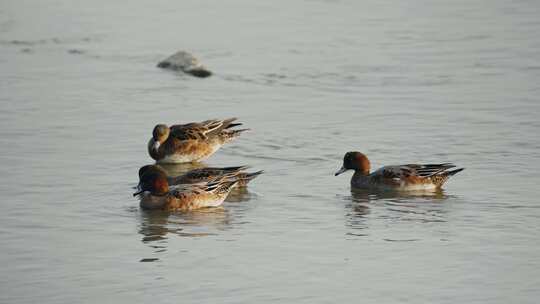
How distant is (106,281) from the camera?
11141 millimetres

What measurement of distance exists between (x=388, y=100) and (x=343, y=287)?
9.79 meters

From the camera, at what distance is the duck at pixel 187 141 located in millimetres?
17172

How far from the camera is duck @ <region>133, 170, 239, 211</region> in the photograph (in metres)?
14.2

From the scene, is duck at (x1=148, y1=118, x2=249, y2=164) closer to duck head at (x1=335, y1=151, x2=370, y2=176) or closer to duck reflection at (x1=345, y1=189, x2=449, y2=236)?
duck head at (x1=335, y1=151, x2=370, y2=176)

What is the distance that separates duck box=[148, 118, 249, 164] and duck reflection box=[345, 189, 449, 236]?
9.30 feet

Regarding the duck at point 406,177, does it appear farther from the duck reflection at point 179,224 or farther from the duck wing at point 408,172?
the duck reflection at point 179,224

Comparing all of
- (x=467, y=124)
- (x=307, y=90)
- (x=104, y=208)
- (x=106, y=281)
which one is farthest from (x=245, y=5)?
(x=106, y=281)

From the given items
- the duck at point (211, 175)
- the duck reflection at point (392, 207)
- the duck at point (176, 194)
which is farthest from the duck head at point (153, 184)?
the duck reflection at point (392, 207)

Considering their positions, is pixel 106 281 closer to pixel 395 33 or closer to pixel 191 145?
pixel 191 145

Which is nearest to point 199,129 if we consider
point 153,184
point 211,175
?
point 211,175

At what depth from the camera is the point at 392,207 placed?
1445cm

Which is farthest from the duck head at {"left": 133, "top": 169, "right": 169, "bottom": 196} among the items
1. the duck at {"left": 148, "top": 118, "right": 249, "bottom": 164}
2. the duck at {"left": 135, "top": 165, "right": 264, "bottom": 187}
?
the duck at {"left": 148, "top": 118, "right": 249, "bottom": 164}

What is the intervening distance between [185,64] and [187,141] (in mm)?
5773

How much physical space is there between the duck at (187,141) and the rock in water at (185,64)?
17.1 feet
